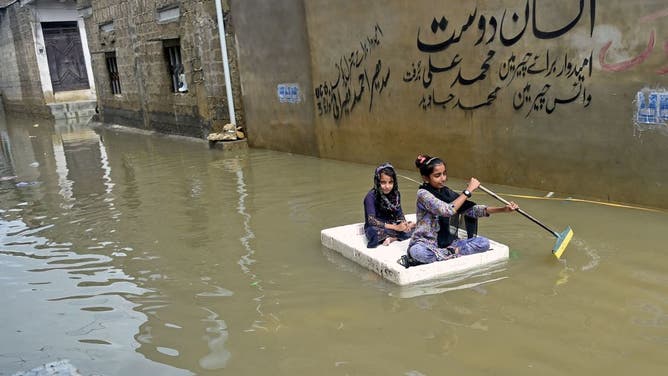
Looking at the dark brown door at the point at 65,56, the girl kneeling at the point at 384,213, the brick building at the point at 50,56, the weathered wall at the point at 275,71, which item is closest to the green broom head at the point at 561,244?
the girl kneeling at the point at 384,213

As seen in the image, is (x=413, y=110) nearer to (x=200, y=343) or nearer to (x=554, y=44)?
(x=554, y=44)

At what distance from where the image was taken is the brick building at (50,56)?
26.8 meters

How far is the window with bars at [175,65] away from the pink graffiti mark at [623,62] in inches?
447

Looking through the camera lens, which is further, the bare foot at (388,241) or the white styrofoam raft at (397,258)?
the bare foot at (388,241)

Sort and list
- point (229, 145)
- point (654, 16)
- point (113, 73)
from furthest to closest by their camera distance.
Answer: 1. point (113, 73)
2. point (229, 145)
3. point (654, 16)

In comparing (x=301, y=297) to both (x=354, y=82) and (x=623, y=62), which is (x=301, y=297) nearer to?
(x=623, y=62)

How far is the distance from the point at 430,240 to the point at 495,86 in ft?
11.3

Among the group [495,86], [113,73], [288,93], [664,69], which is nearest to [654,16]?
[664,69]

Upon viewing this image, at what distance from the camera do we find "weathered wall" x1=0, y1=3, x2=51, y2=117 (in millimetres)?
27203

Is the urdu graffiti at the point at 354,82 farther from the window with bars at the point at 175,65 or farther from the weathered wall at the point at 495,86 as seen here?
the window with bars at the point at 175,65

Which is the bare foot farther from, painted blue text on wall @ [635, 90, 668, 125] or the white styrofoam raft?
painted blue text on wall @ [635, 90, 668, 125]

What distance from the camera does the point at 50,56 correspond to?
27734mm

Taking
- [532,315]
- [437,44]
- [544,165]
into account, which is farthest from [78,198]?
[532,315]

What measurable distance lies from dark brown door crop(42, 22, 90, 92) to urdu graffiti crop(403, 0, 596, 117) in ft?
78.5
